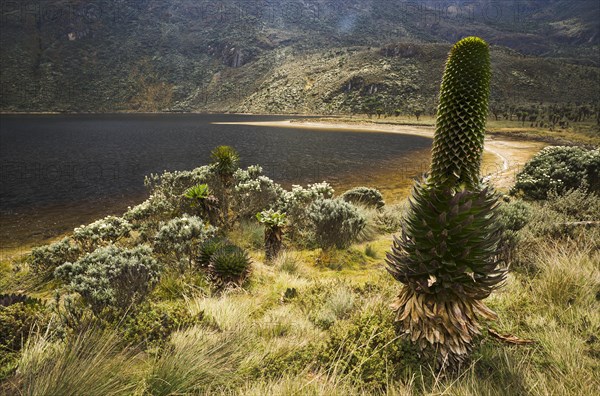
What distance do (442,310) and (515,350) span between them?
1199 millimetres

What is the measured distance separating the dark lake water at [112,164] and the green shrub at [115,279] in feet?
34.3

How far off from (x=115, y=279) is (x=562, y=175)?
14112 millimetres

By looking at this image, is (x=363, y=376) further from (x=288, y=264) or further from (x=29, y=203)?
(x=29, y=203)

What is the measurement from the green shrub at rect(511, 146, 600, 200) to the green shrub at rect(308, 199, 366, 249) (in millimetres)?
7139

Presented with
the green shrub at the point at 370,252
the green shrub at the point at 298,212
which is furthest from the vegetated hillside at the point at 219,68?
the green shrub at the point at 370,252

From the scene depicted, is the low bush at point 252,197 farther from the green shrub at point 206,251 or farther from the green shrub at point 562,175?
the green shrub at point 562,175

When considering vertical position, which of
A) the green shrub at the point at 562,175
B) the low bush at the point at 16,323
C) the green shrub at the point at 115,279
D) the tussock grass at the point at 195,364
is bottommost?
the green shrub at the point at 115,279

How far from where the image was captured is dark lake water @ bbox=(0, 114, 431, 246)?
17406 mm

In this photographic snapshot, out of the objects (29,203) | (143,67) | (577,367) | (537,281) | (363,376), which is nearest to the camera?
(577,367)

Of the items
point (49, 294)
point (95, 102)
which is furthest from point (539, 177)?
point (95, 102)

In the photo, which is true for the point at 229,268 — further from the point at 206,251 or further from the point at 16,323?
the point at 16,323

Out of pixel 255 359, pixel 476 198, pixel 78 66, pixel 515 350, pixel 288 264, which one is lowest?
pixel 288 264

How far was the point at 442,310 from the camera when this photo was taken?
294 centimetres

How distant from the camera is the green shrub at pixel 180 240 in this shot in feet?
25.4
